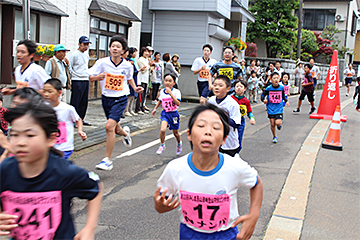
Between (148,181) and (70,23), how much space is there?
8.16 meters

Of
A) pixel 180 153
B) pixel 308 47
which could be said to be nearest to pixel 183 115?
pixel 180 153

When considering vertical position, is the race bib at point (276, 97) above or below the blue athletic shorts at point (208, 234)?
above

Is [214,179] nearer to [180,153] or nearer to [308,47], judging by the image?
[180,153]

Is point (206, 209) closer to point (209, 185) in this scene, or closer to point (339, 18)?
point (209, 185)

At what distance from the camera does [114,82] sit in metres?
6.71

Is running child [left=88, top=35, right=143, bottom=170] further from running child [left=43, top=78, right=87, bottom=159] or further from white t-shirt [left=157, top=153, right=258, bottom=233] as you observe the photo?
white t-shirt [left=157, top=153, right=258, bottom=233]

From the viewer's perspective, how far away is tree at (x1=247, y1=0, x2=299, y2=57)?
30984 millimetres

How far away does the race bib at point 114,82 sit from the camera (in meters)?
6.69

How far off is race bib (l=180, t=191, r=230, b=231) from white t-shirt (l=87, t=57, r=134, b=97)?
14.0 ft

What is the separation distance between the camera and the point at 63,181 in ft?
7.66

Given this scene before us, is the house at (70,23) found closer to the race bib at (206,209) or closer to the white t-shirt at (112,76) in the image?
the white t-shirt at (112,76)

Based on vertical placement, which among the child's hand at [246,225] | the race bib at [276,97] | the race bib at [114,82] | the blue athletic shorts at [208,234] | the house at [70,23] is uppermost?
the house at [70,23]

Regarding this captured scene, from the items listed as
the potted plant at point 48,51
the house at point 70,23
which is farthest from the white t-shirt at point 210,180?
the potted plant at point 48,51

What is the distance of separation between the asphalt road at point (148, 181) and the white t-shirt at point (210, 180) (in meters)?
1.62
